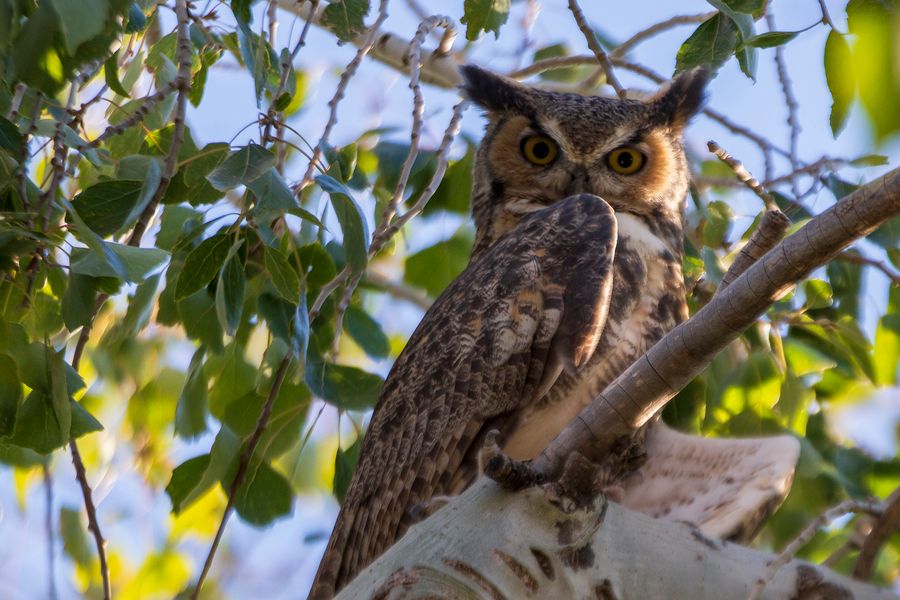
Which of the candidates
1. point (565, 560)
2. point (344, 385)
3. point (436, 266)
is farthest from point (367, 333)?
point (565, 560)

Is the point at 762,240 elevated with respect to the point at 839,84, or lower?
lower

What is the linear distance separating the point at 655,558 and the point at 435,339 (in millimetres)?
1156

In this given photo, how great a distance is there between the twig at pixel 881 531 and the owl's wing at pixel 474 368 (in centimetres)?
98

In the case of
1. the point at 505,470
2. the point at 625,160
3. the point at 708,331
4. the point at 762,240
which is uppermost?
the point at 625,160

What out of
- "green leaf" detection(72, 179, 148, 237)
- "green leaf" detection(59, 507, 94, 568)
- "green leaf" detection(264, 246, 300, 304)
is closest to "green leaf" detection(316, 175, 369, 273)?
"green leaf" detection(264, 246, 300, 304)

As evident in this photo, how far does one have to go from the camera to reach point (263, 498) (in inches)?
93.3

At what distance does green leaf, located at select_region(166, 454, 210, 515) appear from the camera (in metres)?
2.34

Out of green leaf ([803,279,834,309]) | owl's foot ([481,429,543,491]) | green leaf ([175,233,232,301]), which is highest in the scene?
green leaf ([803,279,834,309])

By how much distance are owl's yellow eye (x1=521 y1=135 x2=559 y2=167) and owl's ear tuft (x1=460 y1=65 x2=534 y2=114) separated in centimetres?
11

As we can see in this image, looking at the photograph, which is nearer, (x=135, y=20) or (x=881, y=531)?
(x=881, y=531)

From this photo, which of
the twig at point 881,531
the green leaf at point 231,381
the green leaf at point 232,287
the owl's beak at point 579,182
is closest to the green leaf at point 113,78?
the green leaf at point 232,287

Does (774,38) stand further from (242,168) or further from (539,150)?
(539,150)

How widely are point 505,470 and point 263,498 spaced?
49.9 inches

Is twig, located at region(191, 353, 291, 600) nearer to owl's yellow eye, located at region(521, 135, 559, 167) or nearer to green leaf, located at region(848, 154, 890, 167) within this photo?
owl's yellow eye, located at region(521, 135, 559, 167)
